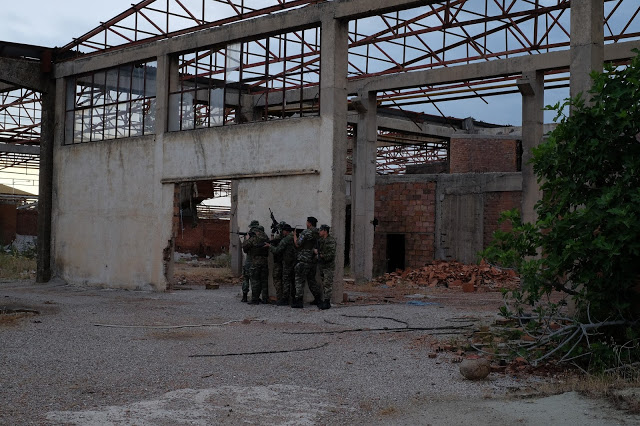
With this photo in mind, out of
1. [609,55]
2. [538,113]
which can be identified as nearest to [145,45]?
[538,113]

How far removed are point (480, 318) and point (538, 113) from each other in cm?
888

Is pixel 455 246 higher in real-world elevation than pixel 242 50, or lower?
lower

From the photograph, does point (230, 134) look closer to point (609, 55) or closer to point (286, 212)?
point (286, 212)

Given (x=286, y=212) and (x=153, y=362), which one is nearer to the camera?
(x=153, y=362)

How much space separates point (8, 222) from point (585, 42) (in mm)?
31452

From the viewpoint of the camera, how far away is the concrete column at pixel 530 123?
18.7 meters

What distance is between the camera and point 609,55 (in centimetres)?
1794

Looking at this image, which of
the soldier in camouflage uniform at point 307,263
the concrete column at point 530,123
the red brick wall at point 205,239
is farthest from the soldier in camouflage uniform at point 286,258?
the red brick wall at point 205,239

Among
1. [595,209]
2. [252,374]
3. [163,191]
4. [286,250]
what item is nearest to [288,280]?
[286,250]

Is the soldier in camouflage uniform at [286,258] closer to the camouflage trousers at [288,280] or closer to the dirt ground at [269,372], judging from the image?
the camouflage trousers at [288,280]

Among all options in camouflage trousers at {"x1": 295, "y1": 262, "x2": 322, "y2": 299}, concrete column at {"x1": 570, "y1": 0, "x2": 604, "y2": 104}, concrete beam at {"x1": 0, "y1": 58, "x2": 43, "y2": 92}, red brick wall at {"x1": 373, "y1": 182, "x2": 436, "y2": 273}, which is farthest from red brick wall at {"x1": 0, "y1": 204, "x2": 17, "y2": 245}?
concrete column at {"x1": 570, "y1": 0, "x2": 604, "y2": 104}

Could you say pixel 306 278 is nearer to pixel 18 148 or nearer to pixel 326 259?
pixel 326 259

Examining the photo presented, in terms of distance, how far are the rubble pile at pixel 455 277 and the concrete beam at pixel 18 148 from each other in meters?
19.2

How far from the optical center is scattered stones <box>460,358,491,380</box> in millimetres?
7656
